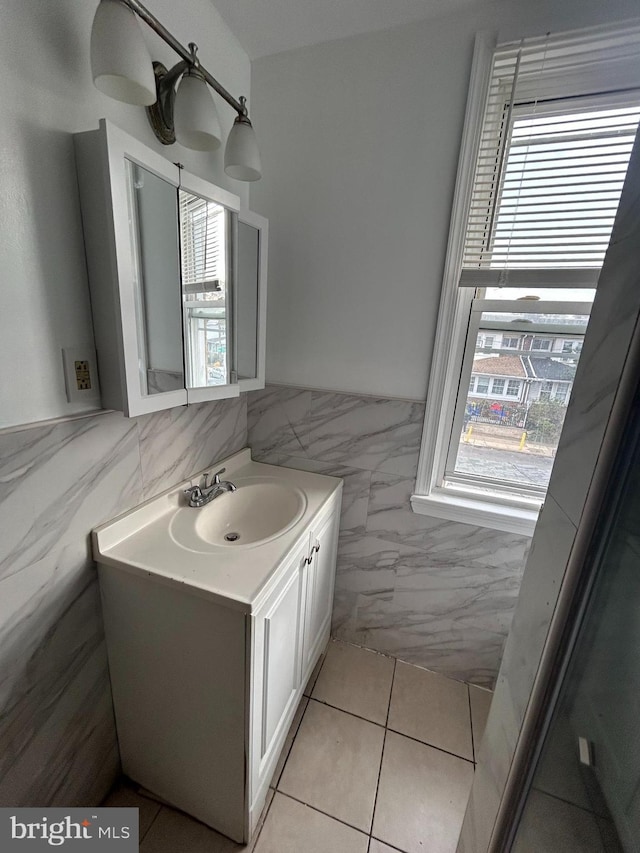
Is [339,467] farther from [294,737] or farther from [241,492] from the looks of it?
[294,737]

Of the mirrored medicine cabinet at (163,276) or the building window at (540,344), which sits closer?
the mirrored medicine cabinet at (163,276)

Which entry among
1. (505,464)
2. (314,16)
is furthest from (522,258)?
(314,16)

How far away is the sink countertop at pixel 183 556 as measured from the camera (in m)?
0.85

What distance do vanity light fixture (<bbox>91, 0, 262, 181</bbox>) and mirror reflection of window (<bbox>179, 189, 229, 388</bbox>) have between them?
17cm

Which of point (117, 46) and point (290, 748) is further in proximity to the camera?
point (290, 748)

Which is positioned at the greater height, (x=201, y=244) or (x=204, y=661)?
(x=201, y=244)

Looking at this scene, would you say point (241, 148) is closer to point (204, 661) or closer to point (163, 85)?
point (163, 85)

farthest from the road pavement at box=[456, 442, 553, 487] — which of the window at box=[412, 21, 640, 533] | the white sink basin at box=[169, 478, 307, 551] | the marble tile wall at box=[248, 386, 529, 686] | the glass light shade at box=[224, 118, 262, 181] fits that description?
the glass light shade at box=[224, 118, 262, 181]

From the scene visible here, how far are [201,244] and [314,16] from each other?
34.7 inches

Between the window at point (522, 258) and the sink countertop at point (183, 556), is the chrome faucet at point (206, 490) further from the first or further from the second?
the window at point (522, 258)

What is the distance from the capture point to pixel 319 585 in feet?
4.54

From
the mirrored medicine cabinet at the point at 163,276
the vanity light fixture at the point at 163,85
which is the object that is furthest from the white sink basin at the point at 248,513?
the vanity light fixture at the point at 163,85

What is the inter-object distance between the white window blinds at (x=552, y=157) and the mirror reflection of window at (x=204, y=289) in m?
0.86

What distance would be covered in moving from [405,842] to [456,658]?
66 cm
